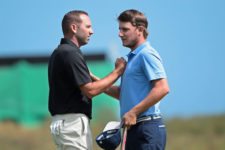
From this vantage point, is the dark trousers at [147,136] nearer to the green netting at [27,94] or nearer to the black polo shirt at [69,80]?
the black polo shirt at [69,80]

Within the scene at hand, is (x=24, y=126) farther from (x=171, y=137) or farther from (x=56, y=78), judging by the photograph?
(x=56, y=78)

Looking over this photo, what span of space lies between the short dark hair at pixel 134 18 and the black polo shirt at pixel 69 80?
416mm

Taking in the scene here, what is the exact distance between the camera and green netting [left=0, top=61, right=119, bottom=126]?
2230 centimetres

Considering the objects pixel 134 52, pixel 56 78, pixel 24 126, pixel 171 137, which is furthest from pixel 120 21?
pixel 24 126

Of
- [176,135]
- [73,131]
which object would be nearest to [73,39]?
[73,131]

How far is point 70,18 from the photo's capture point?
6129 mm

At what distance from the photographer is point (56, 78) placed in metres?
6.11

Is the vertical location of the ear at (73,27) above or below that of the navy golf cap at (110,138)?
above

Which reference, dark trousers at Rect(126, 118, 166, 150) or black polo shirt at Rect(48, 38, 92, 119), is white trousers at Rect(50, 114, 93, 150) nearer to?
black polo shirt at Rect(48, 38, 92, 119)

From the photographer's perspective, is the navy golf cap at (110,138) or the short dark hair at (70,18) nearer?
the navy golf cap at (110,138)

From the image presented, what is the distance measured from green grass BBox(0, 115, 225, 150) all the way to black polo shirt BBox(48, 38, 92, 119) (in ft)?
33.3

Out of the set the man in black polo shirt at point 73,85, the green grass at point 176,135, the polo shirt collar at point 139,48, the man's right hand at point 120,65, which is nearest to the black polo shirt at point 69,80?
the man in black polo shirt at point 73,85

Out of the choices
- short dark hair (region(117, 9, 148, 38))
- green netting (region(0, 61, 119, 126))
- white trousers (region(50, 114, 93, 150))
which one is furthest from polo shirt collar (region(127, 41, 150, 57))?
green netting (region(0, 61, 119, 126))

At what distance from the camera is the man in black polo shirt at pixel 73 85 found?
6008 millimetres
